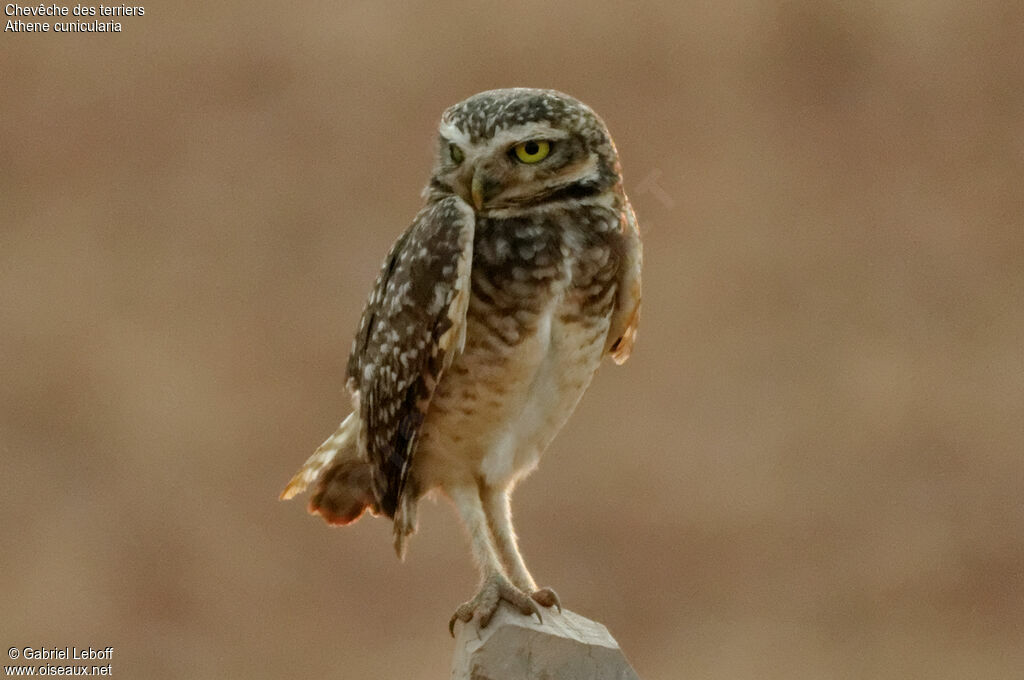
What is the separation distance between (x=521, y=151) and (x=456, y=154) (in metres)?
0.10

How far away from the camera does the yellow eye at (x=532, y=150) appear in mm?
2006

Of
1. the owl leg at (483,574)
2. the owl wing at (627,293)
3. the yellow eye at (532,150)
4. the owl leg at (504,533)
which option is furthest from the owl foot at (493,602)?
the yellow eye at (532,150)

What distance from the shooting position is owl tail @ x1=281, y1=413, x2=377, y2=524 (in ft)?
7.59

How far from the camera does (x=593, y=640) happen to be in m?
1.94

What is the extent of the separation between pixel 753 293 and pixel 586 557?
111 centimetres

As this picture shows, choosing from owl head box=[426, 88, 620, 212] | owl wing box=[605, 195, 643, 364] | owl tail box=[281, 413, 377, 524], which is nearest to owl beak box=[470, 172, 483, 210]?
owl head box=[426, 88, 620, 212]

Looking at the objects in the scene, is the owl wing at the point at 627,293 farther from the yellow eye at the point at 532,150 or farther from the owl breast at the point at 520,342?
the yellow eye at the point at 532,150

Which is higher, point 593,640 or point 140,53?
point 140,53

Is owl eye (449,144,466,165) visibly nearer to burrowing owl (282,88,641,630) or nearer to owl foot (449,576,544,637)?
burrowing owl (282,88,641,630)

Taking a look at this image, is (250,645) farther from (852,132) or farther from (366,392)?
(366,392)

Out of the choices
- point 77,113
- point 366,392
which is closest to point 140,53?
point 77,113

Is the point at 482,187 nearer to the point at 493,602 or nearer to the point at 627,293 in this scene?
the point at 627,293

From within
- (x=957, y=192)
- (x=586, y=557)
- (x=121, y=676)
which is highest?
(x=957, y=192)

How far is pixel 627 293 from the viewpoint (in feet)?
7.40
